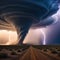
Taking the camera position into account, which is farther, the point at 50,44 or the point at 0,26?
the point at 0,26

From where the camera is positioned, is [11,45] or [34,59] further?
[11,45]

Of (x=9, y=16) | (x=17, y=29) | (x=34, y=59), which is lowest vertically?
(x=34, y=59)

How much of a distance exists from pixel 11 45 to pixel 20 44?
115 cm

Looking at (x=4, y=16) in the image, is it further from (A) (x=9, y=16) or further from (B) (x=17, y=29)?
(B) (x=17, y=29)

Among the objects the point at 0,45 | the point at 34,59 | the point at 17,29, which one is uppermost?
the point at 17,29

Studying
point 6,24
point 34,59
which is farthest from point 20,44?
point 34,59

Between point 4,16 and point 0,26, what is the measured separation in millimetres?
2314

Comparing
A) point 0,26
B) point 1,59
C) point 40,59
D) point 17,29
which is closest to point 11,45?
point 17,29

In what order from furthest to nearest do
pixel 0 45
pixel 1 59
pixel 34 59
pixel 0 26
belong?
pixel 0 26 → pixel 0 45 → pixel 1 59 → pixel 34 59

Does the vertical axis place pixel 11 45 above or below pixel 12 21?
below

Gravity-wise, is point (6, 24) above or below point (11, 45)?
above

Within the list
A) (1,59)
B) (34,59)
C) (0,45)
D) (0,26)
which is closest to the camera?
(34,59)

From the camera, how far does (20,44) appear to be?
23.9m

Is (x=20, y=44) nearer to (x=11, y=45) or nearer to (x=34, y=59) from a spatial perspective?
(x=11, y=45)
